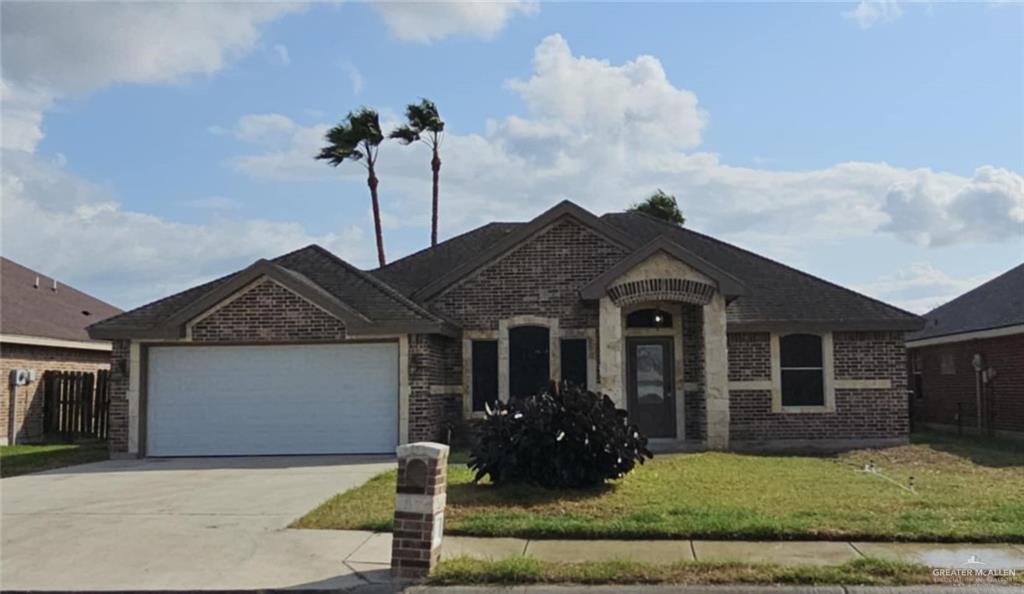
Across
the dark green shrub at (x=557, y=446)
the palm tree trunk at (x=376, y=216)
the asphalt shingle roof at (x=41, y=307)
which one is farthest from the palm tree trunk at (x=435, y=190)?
the dark green shrub at (x=557, y=446)

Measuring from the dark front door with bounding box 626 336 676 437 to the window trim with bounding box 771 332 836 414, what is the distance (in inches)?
81.9

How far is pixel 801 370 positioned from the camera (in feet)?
63.2

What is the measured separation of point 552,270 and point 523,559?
11.5 m

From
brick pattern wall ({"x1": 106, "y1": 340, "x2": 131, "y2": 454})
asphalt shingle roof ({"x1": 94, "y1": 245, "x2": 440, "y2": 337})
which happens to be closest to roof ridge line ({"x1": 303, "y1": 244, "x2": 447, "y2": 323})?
asphalt shingle roof ({"x1": 94, "y1": 245, "x2": 440, "y2": 337})

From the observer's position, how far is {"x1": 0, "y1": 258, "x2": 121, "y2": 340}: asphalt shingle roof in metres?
21.6

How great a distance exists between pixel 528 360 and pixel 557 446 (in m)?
7.43

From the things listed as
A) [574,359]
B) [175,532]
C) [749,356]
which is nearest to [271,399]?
[574,359]

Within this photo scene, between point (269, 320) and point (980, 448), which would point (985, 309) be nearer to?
point (980, 448)

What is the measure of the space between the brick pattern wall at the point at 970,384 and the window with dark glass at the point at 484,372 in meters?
11.7

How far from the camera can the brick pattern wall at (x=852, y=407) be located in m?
19.1

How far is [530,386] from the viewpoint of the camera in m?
19.2

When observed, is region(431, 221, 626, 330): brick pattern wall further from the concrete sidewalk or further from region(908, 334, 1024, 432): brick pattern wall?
the concrete sidewalk

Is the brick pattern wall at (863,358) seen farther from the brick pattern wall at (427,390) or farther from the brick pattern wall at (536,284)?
the brick pattern wall at (427,390)

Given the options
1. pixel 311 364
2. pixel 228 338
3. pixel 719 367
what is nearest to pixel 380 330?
pixel 311 364
